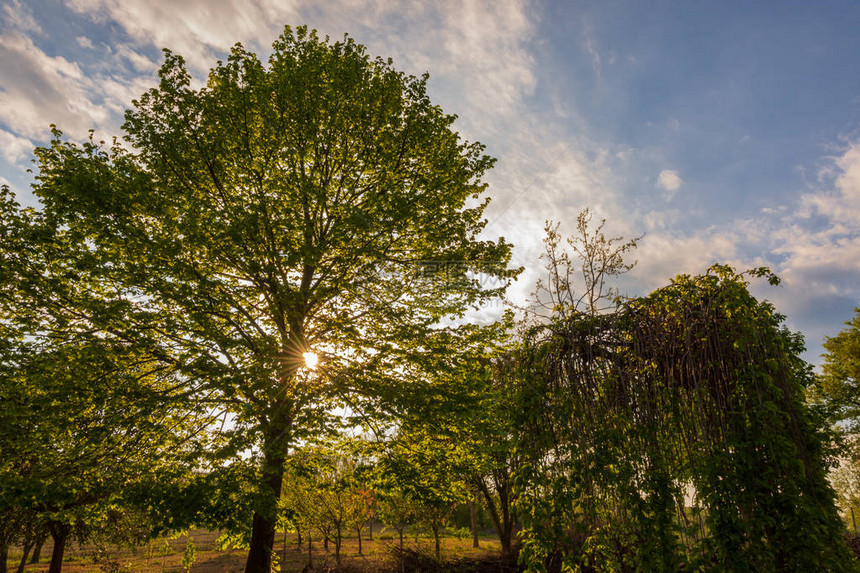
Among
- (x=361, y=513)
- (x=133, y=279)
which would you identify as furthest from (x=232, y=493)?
(x=361, y=513)

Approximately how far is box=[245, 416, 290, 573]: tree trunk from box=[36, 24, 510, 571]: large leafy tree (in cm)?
3

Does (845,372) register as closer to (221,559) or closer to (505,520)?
(505,520)

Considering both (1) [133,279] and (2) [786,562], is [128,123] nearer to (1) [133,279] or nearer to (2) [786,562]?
(1) [133,279]

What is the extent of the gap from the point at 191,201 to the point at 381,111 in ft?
15.1

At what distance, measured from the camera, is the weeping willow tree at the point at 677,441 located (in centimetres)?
322

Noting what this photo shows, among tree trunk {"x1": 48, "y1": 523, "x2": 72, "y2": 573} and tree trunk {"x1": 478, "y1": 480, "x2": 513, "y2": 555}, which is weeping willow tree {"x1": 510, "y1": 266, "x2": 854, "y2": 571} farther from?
tree trunk {"x1": 48, "y1": 523, "x2": 72, "y2": 573}

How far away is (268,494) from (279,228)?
496 centimetres

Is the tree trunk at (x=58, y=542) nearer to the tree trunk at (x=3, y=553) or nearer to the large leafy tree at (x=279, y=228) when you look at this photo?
the tree trunk at (x=3, y=553)

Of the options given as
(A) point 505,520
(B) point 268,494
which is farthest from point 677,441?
(A) point 505,520

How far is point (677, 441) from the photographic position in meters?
4.05

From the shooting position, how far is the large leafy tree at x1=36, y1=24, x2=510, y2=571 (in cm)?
752

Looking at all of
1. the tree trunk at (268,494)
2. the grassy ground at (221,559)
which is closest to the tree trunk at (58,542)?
the grassy ground at (221,559)

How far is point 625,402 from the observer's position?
4.06 meters

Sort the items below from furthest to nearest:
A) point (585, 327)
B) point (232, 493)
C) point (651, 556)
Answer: point (232, 493)
point (585, 327)
point (651, 556)
